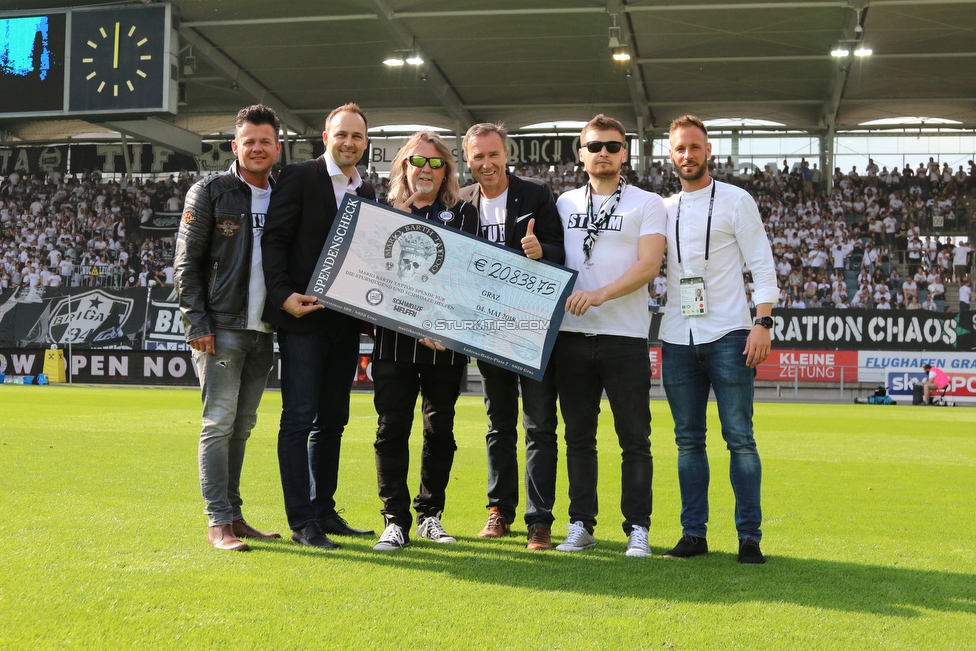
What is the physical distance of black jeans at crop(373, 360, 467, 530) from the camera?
4.93 metres

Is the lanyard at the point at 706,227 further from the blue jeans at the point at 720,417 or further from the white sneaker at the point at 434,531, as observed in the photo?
the white sneaker at the point at 434,531

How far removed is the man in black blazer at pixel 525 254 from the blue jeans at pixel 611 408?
4.3 inches

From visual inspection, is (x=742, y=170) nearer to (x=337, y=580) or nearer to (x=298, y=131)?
(x=298, y=131)

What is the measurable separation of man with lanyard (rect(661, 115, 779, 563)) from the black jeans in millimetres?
1170

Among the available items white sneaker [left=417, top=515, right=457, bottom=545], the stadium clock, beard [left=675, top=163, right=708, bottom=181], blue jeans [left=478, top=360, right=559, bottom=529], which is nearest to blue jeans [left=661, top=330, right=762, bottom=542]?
blue jeans [left=478, top=360, right=559, bottom=529]

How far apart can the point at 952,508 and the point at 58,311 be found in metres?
26.9

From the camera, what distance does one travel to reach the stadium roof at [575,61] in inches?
956

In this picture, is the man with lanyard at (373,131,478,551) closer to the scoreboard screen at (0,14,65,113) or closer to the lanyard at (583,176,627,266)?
the lanyard at (583,176,627,266)

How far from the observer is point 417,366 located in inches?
198

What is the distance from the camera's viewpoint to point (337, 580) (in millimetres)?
3961

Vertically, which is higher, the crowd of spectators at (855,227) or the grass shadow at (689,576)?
the crowd of spectators at (855,227)

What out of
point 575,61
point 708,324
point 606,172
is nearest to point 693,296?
point 708,324

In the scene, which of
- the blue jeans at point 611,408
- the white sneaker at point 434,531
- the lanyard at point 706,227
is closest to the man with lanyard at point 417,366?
the white sneaker at point 434,531

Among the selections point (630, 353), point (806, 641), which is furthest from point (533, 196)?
point (806, 641)
